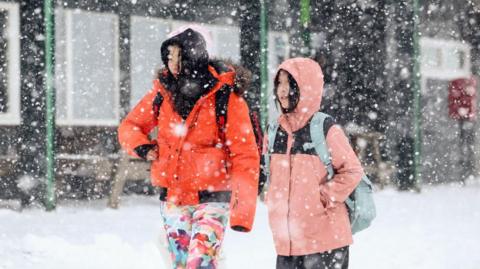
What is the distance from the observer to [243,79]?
4156 millimetres

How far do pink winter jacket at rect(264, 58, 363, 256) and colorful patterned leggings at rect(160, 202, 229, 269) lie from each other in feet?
0.96

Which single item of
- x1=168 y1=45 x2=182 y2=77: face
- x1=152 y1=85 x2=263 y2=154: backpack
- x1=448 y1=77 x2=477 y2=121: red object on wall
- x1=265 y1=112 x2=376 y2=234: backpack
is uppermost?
x1=168 y1=45 x2=182 y2=77: face

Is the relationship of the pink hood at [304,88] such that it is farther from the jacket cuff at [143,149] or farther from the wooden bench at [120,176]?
the wooden bench at [120,176]

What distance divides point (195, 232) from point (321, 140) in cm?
74

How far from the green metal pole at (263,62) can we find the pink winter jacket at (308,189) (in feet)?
21.1

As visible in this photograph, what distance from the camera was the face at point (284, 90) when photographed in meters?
4.20

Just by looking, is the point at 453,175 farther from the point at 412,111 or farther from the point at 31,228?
the point at 31,228

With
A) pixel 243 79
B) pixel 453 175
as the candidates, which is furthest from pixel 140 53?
pixel 243 79

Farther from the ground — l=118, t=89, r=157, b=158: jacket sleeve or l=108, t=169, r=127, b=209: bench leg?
l=118, t=89, r=157, b=158: jacket sleeve

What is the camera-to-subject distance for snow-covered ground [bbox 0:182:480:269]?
6898 millimetres

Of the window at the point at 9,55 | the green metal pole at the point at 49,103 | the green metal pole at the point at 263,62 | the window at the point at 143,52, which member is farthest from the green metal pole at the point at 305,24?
the window at the point at 9,55

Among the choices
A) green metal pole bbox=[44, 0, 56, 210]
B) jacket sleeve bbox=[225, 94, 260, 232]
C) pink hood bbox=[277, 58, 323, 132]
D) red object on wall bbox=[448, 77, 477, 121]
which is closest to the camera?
jacket sleeve bbox=[225, 94, 260, 232]

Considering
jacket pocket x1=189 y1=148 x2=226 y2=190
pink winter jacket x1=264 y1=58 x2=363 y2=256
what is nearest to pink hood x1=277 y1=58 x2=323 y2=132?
pink winter jacket x1=264 y1=58 x2=363 y2=256

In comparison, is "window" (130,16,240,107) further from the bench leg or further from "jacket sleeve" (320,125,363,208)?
"jacket sleeve" (320,125,363,208)
